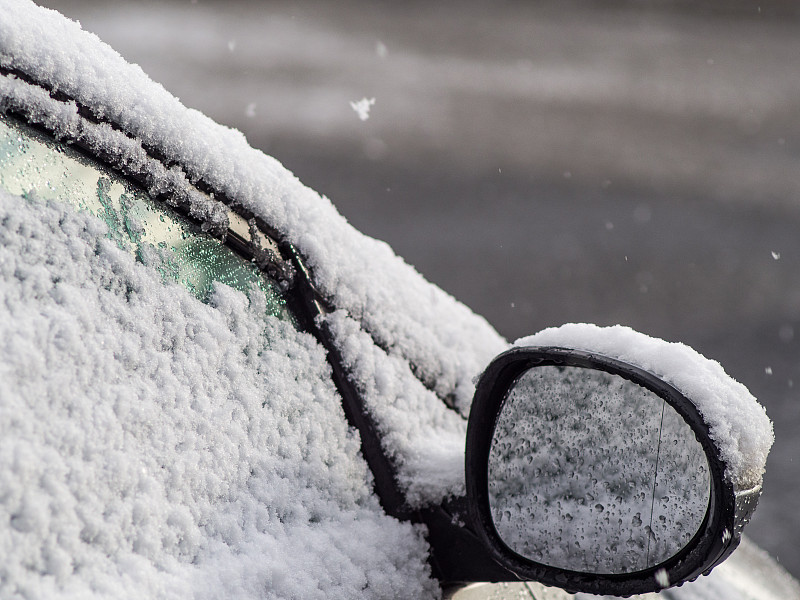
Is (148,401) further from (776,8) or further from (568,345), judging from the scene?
(776,8)

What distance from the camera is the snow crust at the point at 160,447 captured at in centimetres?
94

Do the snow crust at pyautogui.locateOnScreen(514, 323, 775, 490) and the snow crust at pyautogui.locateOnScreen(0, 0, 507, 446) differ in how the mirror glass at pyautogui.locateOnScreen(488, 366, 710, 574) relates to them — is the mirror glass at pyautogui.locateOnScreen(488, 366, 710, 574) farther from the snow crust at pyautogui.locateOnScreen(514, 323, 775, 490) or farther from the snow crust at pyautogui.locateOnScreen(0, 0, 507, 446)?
the snow crust at pyautogui.locateOnScreen(0, 0, 507, 446)

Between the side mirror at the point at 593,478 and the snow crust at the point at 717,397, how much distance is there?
2 cm

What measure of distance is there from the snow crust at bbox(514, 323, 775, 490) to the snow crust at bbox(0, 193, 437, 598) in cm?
54

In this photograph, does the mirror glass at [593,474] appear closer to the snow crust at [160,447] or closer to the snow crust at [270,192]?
the snow crust at [160,447]

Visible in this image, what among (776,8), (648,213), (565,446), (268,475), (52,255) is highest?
(776,8)

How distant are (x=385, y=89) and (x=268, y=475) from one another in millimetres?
12194

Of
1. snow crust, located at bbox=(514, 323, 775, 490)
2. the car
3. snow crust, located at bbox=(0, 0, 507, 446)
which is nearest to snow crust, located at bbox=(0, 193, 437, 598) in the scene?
the car

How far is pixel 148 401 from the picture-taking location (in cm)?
111

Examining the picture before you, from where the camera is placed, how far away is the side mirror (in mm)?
1257

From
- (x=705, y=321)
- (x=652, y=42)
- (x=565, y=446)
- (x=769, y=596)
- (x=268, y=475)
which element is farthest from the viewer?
(x=652, y=42)

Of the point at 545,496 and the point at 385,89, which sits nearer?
the point at 545,496

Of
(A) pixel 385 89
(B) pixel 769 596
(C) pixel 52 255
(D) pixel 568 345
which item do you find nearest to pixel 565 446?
(D) pixel 568 345

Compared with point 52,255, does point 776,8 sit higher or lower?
higher
